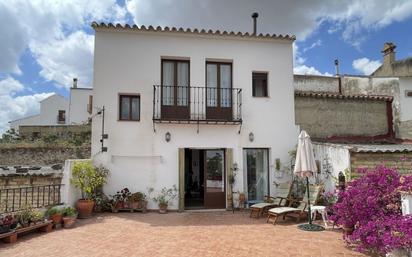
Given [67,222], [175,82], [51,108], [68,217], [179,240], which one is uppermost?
[51,108]

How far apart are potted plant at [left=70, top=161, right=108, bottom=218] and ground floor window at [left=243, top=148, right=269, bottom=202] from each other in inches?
214

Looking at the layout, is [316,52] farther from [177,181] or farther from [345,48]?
[177,181]

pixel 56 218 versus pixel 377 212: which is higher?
pixel 377 212

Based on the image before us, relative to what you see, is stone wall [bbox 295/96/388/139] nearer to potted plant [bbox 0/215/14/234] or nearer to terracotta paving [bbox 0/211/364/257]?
terracotta paving [bbox 0/211/364/257]

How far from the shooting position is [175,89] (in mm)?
11695

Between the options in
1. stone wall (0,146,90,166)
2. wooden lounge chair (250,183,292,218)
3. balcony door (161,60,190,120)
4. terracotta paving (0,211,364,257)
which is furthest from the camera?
stone wall (0,146,90,166)

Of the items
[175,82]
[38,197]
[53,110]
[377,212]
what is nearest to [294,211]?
[377,212]

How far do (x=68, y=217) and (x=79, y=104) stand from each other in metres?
23.0

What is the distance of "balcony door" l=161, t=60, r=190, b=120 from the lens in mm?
11531

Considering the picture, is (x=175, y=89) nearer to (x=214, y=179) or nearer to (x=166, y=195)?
(x=214, y=179)

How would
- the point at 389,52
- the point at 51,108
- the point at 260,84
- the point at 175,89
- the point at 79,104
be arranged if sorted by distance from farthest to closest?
1. the point at 51,108
2. the point at 79,104
3. the point at 389,52
4. the point at 260,84
5. the point at 175,89

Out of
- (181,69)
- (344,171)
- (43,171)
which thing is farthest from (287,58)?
(43,171)

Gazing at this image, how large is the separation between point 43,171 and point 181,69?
238 inches

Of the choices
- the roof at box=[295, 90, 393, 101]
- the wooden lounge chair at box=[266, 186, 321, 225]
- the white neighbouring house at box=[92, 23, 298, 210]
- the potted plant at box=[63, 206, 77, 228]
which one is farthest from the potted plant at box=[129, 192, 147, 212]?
the roof at box=[295, 90, 393, 101]
